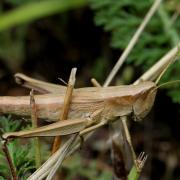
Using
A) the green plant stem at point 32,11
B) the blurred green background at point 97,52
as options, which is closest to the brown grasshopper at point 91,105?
the blurred green background at point 97,52

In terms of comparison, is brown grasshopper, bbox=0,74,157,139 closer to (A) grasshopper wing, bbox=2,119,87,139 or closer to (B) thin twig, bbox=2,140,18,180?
(A) grasshopper wing, bbox=2,119,87,139

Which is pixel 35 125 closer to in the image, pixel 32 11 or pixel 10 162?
pixel 10 162

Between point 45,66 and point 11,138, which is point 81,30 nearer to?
point 45,66

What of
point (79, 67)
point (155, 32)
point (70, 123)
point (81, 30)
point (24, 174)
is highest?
point (81, 30)

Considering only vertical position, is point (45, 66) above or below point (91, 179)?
above

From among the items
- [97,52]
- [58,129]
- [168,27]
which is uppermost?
[97,52]

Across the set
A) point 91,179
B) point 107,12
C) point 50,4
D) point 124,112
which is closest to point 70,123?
point 124,112

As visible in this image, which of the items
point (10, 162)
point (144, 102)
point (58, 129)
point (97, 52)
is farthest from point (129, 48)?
point (97, 52)
